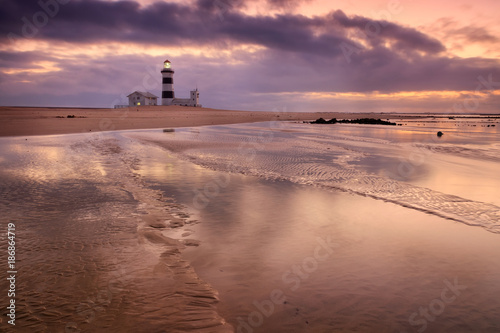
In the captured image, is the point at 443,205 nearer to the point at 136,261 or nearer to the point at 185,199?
the point at 185,199

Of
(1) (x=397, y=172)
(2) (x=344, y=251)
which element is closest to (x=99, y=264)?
(2) (x=344, y=251)

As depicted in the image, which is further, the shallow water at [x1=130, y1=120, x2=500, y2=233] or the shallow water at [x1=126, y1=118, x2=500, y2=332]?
the shallow water at [x1=130, y1=120, x2=500, y2=233]

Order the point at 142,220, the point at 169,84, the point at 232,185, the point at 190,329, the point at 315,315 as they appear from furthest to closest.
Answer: the point at 169,84, the point at 232,185, the point at 142,220, the point at 315,315, the point at 190,329

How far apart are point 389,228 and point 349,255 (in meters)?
1.76

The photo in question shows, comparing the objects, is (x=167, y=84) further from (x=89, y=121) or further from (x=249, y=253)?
(x=249, y=253)

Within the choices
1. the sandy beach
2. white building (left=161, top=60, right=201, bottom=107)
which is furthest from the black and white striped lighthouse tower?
the sandy beach

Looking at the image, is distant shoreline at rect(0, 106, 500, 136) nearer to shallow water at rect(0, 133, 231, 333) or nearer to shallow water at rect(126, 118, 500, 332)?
shallow water at rect(0, 133, 231, 333)

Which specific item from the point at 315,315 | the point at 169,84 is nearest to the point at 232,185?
the point at 315,315

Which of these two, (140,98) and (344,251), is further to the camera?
(140,98)

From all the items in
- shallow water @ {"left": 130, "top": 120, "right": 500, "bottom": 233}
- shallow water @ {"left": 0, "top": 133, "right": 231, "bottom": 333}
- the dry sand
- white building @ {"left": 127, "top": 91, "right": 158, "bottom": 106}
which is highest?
white building @ {"left": 127, "top": 91, "right": 158, "bottom": 106}

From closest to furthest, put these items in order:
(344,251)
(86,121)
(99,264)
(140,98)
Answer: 1. (99,264)
2. (344,251)
3. (86,121)
4. (140,98)

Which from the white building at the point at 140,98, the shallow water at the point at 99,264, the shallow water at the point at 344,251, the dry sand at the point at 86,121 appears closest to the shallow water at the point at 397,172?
the shallow water at the point at 344,251

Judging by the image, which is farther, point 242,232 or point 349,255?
point 242,232

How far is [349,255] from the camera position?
17.0ft
